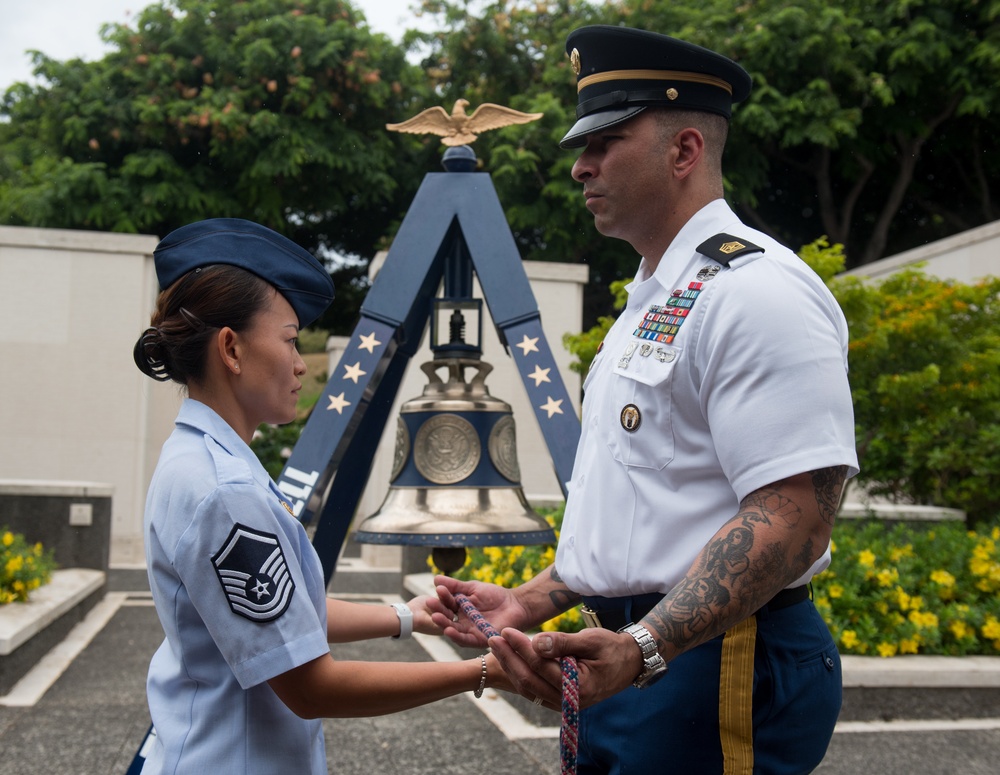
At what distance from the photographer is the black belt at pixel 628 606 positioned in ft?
5.91

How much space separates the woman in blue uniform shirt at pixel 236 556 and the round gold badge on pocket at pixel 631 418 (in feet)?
1.56

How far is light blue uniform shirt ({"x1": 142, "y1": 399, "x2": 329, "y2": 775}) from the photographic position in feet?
5.10

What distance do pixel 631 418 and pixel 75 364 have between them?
1117cm

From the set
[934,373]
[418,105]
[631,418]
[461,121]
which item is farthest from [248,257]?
[418,105]

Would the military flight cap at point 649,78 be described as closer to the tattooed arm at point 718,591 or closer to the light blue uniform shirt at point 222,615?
the tattooed arm at point 718,591

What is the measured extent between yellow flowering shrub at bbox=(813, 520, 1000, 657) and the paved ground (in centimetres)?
33

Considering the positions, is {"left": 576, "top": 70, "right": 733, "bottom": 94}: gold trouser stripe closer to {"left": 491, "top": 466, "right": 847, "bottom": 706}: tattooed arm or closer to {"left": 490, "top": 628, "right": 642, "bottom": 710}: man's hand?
{"left": 491, "top": 466, "right": 847, "bottom": 706}: tattooed arm

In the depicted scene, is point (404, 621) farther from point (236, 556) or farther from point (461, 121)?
point (461, 121)

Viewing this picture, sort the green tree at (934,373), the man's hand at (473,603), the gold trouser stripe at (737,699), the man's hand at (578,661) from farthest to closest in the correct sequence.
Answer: the green tree at (934,373) < the man's hand at (473,603) < the gold trouser stripe at (737,699) < the man's hand at (578,661)

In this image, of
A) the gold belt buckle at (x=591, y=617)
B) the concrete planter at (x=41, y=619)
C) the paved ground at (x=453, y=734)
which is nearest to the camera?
the gold belt buckle at (x=591, y=617)

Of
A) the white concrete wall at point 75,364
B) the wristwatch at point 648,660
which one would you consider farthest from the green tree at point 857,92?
the wristwatch at point 648,660

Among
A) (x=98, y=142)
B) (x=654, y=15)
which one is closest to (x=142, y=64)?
(x=98, y=142)

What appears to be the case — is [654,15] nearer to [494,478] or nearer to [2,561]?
[2,561]

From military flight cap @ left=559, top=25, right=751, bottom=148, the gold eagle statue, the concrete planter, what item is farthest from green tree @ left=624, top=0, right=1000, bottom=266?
military flight cap @ left=559, top=25, right=751, bottom=148
